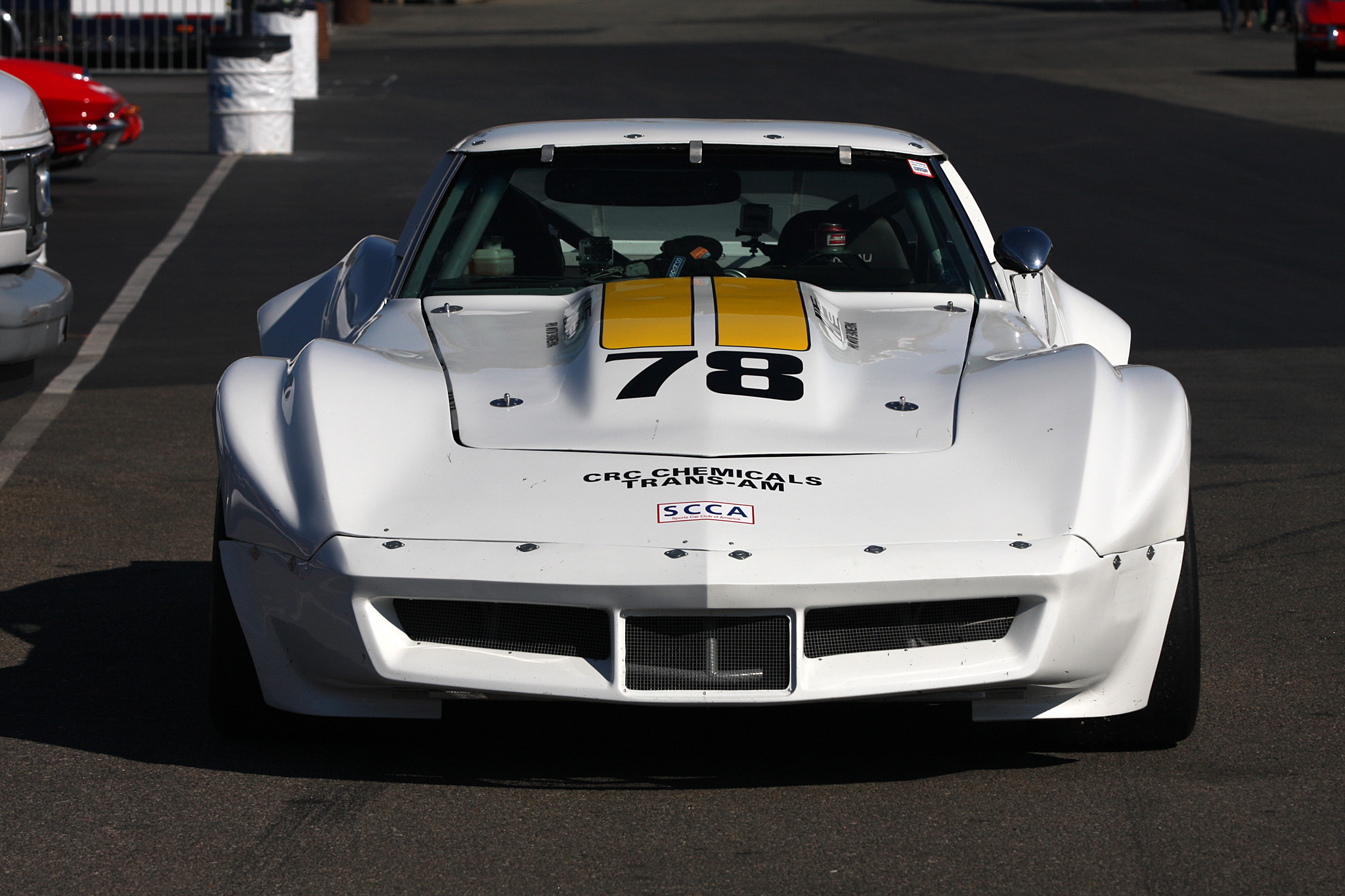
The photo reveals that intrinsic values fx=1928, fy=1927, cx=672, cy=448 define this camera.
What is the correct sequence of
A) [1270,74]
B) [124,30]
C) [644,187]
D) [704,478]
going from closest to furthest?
1. [704,478]
2. [644,187]
3. [124,30]
4. [1270,74]

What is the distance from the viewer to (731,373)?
4203 millimetres

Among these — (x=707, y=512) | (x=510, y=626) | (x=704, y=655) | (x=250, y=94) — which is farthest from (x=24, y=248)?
(x=250, y=94)

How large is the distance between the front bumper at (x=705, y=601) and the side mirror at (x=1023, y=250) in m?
1.39

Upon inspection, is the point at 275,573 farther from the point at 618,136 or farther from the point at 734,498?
the point at 618,136

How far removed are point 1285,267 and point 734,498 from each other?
971 centimetres

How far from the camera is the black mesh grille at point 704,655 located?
3.64 meters

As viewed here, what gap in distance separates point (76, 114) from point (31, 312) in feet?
34.8

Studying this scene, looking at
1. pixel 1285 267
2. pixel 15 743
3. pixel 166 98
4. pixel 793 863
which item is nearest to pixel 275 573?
pixel 15 743

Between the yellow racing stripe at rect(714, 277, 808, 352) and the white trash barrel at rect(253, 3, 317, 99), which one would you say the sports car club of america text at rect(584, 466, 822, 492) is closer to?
the yellow racing stripe at rect(714, 277, 808, 352)

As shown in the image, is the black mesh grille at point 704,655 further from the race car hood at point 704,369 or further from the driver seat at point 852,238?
the driver seat at point 852,238

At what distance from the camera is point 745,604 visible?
3578 mm

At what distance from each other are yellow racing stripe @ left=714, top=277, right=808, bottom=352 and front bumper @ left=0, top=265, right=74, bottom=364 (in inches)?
106

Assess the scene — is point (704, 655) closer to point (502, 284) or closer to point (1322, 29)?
point (502, 284)

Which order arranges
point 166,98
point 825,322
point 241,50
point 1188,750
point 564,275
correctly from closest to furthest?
point 1188,750
point 825,322
point 564,275
point 241,50
point 166,98
